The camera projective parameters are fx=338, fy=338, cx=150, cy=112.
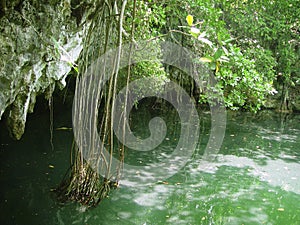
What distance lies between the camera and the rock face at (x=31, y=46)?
243cm

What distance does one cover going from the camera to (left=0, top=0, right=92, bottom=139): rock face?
2.43 metres

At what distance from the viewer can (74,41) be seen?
3.39 meters

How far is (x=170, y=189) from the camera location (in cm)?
379

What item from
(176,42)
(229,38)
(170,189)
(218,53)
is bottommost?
(170,189)

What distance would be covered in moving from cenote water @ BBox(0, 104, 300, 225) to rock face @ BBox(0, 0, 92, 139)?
753 mm

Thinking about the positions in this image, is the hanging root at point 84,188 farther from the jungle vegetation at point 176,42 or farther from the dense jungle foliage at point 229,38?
the dense jungle foliage at point 229,38

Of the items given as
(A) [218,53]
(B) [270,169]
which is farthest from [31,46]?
(B) [270,169]

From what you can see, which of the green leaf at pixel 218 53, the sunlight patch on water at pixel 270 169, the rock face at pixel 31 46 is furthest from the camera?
the sunlight patch on water at pixel 270 169

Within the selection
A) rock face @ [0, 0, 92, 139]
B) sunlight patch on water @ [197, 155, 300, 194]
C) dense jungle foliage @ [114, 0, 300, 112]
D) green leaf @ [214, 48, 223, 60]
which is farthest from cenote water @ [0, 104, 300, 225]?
green leaf @ [214, 48, 223, 60]


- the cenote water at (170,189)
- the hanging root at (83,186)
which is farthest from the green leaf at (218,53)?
the cenote water at (170,189)

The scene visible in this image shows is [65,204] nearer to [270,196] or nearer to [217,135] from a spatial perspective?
[270,196]

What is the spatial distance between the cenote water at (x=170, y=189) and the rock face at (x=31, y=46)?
753mm

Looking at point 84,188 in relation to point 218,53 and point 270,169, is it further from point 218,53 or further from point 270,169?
point 270,169

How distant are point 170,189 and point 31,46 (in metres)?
2.13
